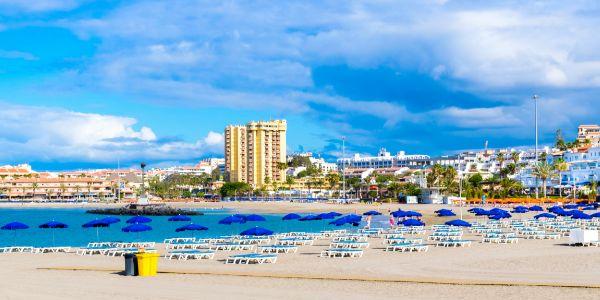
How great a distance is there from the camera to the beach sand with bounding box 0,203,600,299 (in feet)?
65.4

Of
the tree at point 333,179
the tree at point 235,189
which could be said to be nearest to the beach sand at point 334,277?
the tree at point 333,179

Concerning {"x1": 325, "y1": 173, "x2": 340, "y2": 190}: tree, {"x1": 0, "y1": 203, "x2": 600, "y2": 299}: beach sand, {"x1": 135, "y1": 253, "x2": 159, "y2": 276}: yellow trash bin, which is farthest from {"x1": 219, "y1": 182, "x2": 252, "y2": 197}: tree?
{"x1": 135, "y1": 253, "x2": 159, "y2": 276}: yellow trash bin

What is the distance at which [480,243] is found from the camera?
38531 mm

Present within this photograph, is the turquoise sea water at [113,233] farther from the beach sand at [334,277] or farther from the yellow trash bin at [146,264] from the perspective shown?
the yellow trash bin at [146,264]

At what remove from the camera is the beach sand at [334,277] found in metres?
19.9

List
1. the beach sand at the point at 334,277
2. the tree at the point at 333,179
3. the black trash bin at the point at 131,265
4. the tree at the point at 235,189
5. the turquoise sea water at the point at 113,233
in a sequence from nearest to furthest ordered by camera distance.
Result: the beach sand at the point at 334,277 → the black trash bin at the point at 131,265 → the turquoise sea water at the point at 113,233 → the tree at the point at 333,179 → the tree at the point at 235,189

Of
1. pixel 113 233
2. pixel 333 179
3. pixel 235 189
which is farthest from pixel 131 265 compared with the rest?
pixel 235 189

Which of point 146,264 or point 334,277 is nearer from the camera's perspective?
point 334,277

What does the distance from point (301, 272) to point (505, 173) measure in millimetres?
112404

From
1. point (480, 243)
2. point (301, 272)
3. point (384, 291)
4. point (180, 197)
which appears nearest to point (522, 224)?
point (480, 243)

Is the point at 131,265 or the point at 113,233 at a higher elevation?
the point at 131,265

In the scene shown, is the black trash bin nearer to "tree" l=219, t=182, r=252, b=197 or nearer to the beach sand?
the beach sand

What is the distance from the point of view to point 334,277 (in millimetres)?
23422

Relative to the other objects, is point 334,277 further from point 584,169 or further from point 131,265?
point 584,169
